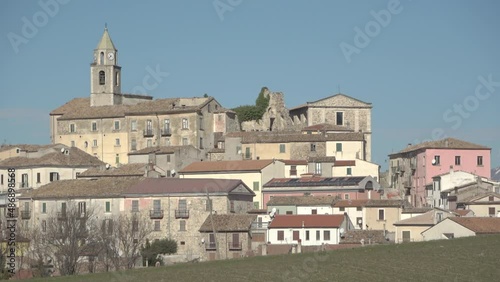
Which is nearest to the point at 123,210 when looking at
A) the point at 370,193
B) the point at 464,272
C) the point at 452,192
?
the point at 370,193

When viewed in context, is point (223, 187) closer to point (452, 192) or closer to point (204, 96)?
point (452, 192)

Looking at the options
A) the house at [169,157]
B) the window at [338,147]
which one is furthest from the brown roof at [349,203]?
the house at [169,157]

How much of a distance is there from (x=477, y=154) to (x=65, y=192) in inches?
1428

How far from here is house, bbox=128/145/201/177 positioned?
10812 cm

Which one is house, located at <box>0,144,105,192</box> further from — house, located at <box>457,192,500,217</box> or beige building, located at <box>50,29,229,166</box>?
house, located at <box>457,192,500,217</box>

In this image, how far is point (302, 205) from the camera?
96875 millimetres

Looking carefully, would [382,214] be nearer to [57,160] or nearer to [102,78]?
[57,160]

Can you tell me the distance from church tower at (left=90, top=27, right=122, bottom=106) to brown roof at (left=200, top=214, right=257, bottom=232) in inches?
1328

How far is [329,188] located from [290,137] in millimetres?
10476

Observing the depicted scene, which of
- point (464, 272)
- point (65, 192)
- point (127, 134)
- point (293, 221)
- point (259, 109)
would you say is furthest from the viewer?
point (259, 109)

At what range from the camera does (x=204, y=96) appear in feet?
395

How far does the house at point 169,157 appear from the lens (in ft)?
355

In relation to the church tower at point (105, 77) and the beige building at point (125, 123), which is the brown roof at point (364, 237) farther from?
the church tower at point (105, 77)

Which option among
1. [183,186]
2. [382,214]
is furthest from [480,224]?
[183,186]
